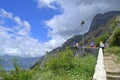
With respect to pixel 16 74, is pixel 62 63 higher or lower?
higher

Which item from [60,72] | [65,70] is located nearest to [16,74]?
[60,72]

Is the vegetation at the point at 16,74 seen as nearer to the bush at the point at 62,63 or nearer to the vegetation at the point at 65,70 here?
the vegetation at the point at 65,70

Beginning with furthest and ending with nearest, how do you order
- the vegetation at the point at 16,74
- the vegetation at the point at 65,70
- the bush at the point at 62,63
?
the bush at the point at 62,63 < the vegetation at the point at 16,74 < the vegetation at the point at 65,70

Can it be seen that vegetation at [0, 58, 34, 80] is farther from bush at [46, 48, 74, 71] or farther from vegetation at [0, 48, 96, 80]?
bush at [46, 48, 74, 71]

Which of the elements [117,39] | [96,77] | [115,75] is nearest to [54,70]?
[115,75]

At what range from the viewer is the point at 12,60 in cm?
1470

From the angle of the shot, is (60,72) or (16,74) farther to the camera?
(60,72)

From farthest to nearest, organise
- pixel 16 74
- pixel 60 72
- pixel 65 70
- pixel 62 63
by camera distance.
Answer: pixel 62 63 → pixel 65 70 → pixel 60 72 → pixel 16 74

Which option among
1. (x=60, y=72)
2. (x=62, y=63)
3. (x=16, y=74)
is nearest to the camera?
(x=16, y=74)

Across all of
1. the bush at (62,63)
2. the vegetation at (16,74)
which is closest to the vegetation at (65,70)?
the bush at (62,63)

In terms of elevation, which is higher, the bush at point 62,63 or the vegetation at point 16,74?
the bush at point 62,63

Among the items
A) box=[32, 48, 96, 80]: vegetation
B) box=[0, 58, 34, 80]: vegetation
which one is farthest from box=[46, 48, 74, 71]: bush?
box=[0, 58, 34, 80]: vegetation

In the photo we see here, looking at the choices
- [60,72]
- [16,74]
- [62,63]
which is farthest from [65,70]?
[16,74]

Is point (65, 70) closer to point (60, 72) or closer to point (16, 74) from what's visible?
point (60, 72)
